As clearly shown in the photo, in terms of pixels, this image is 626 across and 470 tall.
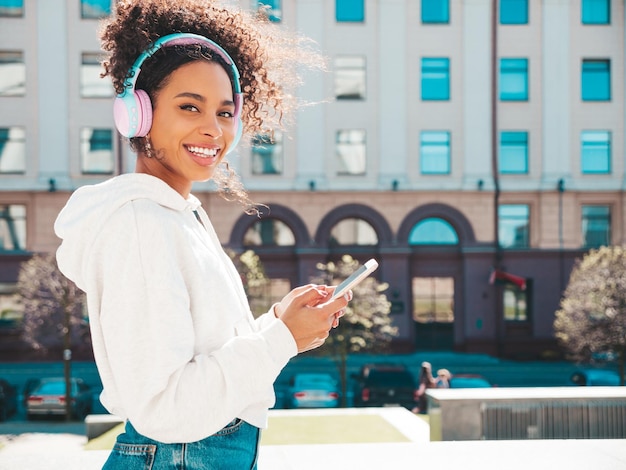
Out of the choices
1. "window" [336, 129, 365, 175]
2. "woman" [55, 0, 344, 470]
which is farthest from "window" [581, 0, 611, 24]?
"woman" [55, 0, 344, 470]

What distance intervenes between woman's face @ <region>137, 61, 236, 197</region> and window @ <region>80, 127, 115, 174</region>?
29.6m

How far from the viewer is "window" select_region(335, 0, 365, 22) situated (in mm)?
31234

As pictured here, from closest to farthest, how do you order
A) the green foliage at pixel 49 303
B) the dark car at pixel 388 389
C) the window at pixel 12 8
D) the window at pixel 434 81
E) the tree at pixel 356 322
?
the dark car at pixel 388 389 < the tree at pixel 356 322 < the green foliage at pixel 49 303 < the window at pixel 12 8 < the window at pixel 434 81

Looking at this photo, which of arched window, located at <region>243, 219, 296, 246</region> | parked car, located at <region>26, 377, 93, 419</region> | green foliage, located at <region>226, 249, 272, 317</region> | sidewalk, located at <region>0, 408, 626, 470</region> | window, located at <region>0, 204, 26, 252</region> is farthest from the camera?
arched window, located at <region>243, 219, 296, 246</region>

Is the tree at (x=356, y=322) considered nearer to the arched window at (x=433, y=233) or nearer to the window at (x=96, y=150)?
the arched window at (x=433, y=233)

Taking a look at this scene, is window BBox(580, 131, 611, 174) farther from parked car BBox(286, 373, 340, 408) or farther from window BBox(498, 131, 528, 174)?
parked car BBox(286, 373, 340, 408)

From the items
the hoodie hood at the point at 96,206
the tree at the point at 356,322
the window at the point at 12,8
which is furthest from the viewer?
the window at the point at 12,8

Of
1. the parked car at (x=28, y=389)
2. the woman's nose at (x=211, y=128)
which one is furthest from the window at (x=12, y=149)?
the woman's nose at (x=211, y=128)

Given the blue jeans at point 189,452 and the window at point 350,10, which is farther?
the window at point 350,10

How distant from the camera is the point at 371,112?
102ft

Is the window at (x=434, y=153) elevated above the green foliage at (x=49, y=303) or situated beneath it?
elevated above

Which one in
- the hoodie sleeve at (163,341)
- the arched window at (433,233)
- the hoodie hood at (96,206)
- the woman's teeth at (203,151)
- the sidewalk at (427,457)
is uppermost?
the woman's teeth at (203,151)

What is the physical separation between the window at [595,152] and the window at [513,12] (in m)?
5.59

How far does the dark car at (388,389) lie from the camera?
2020 cm
